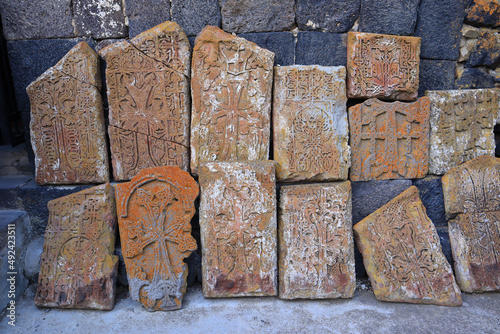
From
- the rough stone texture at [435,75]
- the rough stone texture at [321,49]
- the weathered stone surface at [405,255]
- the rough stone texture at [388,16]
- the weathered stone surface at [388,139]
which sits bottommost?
the weathered stone surface at [405,255]

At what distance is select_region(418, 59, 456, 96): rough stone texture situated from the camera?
7.77ft

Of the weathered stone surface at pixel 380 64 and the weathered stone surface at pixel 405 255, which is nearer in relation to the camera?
the weathered stone surface at pixel 405 255

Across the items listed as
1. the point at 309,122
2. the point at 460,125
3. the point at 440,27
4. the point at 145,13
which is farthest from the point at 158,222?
the point at 440,27

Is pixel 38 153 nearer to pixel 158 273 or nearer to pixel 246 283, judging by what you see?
pixel 158 273

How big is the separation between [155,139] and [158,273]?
887 millimetres

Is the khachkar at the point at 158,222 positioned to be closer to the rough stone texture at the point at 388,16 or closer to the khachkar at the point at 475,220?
the rough stone texture at the point at 388,16

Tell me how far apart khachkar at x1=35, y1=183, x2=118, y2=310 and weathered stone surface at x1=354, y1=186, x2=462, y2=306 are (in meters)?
1.67

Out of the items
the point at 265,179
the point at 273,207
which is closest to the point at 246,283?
the point at 273,207

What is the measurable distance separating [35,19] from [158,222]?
1.65 m

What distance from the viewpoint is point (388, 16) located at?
224cm

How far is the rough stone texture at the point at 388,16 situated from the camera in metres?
2.22

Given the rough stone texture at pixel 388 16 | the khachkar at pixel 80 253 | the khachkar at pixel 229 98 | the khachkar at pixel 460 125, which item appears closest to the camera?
the khachkar at pixel 80 253

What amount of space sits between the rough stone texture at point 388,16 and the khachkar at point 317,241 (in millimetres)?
1122

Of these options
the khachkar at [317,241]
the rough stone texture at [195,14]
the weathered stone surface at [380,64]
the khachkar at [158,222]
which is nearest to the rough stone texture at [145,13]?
the rough stone texture at [195,14]
